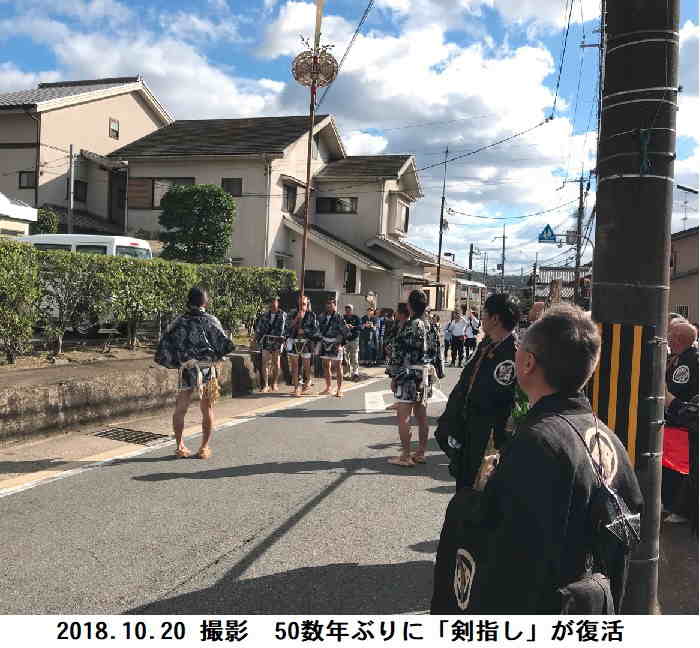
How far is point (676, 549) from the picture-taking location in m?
4.54

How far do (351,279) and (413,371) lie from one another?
2153cm

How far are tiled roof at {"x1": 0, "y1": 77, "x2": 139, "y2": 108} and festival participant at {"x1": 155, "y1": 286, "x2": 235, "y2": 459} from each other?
24.6 m

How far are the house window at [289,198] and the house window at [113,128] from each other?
34.3 ft

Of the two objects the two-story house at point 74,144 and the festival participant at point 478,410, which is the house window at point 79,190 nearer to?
the two-story house at point 74,144

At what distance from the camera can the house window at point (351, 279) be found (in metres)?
27.6

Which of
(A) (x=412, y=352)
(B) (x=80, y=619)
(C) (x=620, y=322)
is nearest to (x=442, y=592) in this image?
(C) (x=620, y=322)

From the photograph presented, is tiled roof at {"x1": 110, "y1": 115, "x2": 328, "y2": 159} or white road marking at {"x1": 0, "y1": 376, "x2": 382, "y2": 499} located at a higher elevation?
tiled roof at {"x1": 110, "y1": 115, "x2": 328, "y2": 159}

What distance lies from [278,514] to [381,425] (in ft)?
13.2

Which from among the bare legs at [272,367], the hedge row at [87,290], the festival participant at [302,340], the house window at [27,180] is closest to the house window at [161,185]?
the house window at [27,180]

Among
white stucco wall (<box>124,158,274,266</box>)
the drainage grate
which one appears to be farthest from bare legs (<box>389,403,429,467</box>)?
white stucco wall (<box>124,158,274,266</box>)

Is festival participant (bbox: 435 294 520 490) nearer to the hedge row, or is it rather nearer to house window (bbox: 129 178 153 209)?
the hedge row

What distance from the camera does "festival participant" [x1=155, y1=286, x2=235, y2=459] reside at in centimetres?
632

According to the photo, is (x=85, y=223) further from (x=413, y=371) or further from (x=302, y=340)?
(x=413, y=371)

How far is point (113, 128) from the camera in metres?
30.4
